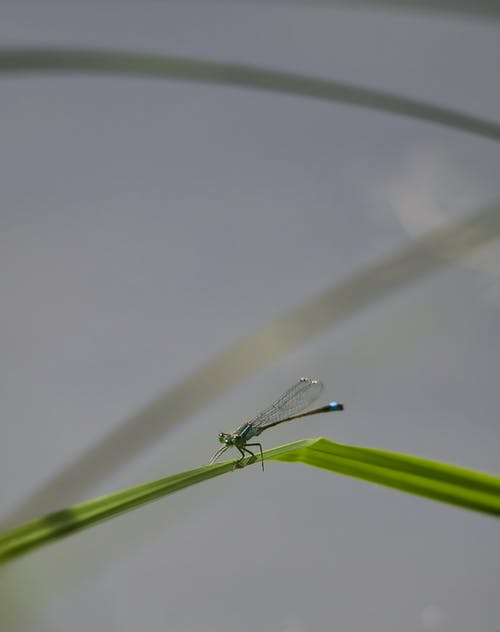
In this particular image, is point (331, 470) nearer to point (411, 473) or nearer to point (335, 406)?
point (411, 473)

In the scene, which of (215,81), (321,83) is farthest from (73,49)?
(321,83)

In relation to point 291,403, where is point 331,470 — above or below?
below

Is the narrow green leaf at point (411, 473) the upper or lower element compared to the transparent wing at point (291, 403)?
lower

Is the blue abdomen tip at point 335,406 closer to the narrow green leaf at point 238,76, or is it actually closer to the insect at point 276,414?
the insect at point 276,414

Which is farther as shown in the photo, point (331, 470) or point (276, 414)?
point (276, 414)

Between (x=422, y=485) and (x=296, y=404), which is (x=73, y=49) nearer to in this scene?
(x=422, y=485)

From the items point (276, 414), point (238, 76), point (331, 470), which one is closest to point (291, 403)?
point (276, 414)

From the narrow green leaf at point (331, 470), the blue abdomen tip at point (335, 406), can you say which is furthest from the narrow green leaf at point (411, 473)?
the blue abdomen tip at point (335, 406)
